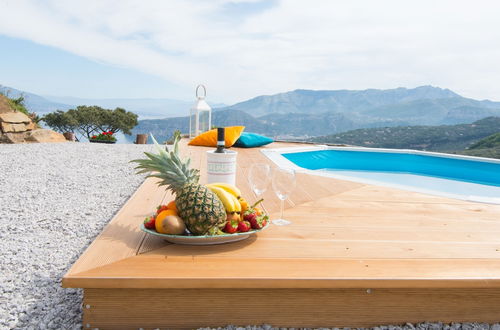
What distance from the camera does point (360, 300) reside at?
1363 millimetres

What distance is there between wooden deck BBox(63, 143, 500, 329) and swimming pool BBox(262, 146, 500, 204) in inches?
158

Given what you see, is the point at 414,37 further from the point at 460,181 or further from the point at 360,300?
the point at 360,300

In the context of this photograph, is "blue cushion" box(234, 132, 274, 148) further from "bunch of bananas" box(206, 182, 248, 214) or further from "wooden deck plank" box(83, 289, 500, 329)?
"wooden deck plank" box(83, 289, 500, 329)

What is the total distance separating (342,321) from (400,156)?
5.81 meters

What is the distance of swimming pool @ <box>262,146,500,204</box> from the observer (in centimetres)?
583

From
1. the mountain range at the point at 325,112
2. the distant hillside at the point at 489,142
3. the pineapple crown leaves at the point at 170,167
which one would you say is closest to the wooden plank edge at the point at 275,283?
the pineapple crown leaves at the point at 170,167

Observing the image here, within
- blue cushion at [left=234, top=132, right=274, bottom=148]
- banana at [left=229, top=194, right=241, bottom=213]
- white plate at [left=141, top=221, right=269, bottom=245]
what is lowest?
white plate at [left=141, top=221, right=269, bottom=245]

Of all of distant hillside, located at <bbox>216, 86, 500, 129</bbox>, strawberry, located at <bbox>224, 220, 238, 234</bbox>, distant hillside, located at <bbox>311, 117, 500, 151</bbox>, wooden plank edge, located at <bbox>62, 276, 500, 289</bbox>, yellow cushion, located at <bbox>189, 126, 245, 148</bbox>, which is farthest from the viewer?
distant hillside, located at <bbox>216, 86, 500, 129</bbox>

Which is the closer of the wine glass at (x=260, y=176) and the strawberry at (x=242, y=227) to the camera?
the strawberry at (x=242, y=227)

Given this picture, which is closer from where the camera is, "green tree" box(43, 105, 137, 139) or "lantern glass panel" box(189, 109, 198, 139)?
"lantern glass panel" box(189, 109, 198, 139)

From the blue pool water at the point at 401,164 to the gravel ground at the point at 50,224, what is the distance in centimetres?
305

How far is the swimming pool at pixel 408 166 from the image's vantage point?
583 centimetres

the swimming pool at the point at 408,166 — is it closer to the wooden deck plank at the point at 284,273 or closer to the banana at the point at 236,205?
the banana at the point at 236,205

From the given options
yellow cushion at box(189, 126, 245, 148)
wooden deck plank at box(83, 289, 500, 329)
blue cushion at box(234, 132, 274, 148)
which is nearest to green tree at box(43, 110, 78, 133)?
yellow cushion at box(189, 126, 245, 148)
